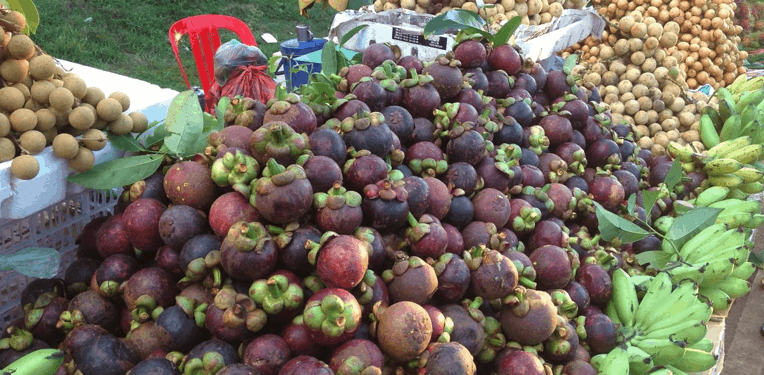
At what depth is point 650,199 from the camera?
2062 mm

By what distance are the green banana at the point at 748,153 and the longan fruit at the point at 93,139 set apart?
2.93 m

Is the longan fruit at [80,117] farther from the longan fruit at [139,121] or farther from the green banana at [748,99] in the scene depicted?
the green banana at [748,99]

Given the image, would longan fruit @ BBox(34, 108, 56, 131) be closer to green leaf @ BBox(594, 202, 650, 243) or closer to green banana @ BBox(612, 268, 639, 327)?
green leaf @ BBox(594, 202, 650, 243)

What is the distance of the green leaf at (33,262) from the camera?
4.23ft

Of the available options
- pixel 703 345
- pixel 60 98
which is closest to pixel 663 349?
pixel 703 345

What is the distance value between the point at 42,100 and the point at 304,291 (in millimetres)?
906

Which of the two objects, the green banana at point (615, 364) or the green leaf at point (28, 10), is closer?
the green banana at point (615, 364)

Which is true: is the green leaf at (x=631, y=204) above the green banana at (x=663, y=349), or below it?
above

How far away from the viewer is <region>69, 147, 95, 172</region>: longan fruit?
4.95 feet

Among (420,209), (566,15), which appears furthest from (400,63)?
(566,15)

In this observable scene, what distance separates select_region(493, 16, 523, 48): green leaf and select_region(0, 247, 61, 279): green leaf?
5.91 ft

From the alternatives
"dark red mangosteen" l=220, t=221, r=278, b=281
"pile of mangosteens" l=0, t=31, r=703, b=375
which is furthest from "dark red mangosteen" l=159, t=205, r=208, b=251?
"dark red mangosteen" l=220, t=221, r=278, b=281

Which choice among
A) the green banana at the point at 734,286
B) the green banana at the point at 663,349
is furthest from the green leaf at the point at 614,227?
the green banana at the point at 734,286

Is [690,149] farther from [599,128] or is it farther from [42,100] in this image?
[42,100]
